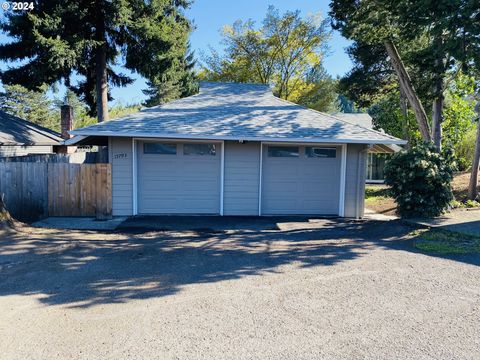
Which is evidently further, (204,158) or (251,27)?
(251,27)

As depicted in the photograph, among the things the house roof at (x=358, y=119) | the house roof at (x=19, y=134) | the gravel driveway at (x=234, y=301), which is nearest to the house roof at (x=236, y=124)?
the gravel driveway at (x=234, y=301)

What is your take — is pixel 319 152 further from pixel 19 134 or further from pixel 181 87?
pixel 181 87

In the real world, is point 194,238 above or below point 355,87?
below

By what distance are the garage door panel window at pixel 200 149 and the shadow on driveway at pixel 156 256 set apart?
8.18 feet

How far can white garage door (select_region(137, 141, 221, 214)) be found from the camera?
10320 millimetres

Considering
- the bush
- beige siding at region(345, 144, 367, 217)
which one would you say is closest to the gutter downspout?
beige siding at region(345, 144, 367, 217)

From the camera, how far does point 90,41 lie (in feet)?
46.8

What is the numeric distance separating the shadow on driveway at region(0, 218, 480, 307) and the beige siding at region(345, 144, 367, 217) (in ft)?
5.05

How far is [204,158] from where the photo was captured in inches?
411

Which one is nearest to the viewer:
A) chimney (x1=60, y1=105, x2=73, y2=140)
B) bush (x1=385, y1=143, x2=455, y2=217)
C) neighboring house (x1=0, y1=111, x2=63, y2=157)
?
bush (x1=385, y1=143, x2=455, y2=217)

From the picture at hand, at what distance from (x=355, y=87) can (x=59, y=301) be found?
656 inches

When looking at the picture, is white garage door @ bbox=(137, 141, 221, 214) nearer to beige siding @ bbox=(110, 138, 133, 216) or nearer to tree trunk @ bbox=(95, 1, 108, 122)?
beige siding @ bbox=(110, 138, 133, 216)

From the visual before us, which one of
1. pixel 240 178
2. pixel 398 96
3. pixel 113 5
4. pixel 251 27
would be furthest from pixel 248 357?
pixel 251 27

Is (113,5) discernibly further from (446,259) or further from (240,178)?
(446,259)
